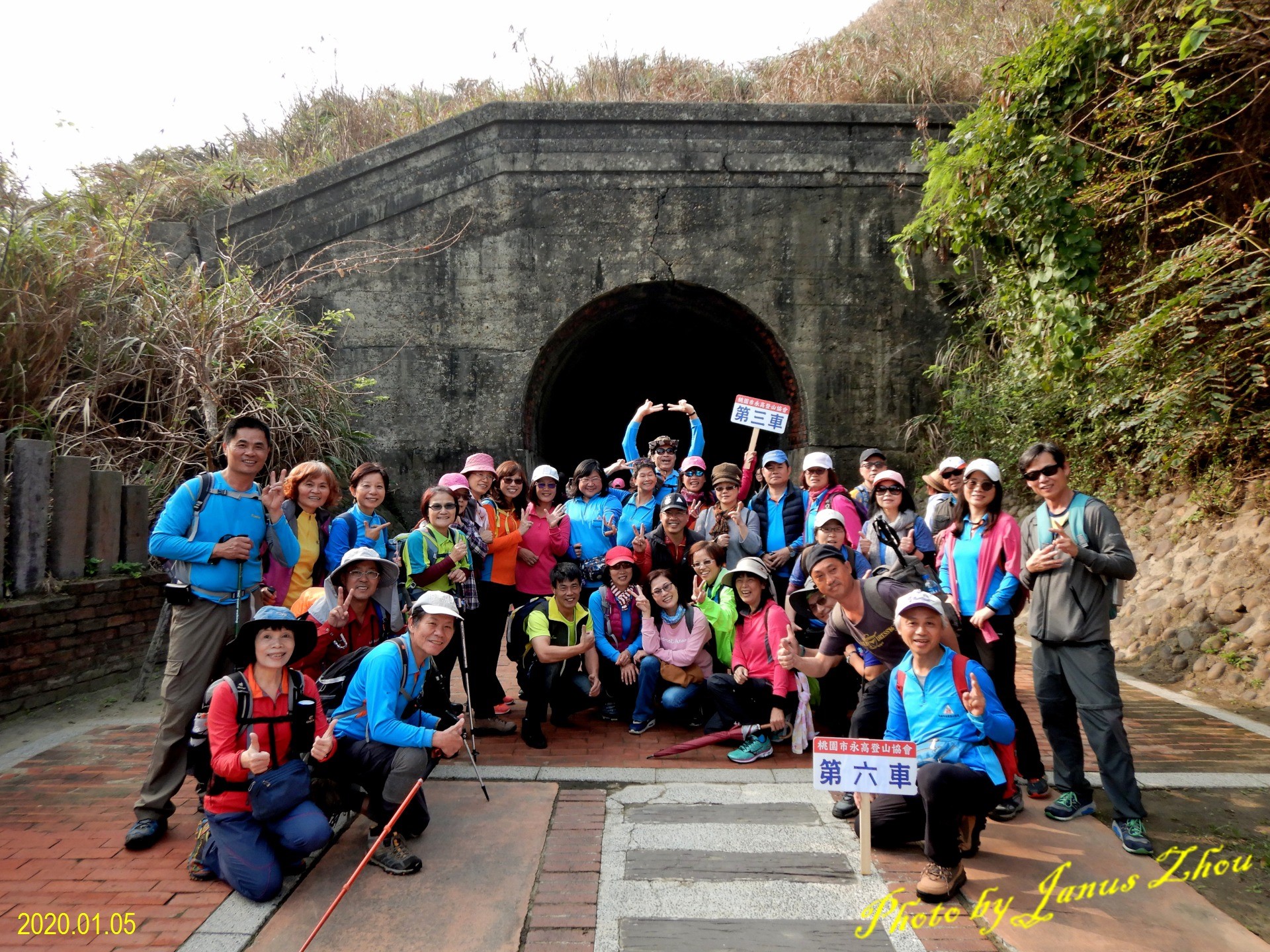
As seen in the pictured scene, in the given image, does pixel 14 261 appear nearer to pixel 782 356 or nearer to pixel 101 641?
pixel 101 641

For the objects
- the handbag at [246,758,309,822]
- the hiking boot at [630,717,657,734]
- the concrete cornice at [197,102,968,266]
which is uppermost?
the concrete cornice at [197,102,968,266]

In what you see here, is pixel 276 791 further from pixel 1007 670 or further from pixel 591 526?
pixel 1007 670

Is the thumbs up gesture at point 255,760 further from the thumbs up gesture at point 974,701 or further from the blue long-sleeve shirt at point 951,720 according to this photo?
the thumbs up gesture at point 974,701

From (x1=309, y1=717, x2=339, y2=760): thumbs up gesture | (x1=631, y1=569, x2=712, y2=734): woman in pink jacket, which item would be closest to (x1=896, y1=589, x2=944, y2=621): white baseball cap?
(x1=631, y1=569, x2=712, y2=734): woman in pink jacket

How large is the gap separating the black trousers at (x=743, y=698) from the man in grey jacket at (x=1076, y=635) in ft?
5.17

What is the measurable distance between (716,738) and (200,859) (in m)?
2.94

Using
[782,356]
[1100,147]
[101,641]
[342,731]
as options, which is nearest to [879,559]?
[342,731]

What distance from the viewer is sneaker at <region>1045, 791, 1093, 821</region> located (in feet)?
13.5

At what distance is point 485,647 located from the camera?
5.77 meters

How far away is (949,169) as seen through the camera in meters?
7.53

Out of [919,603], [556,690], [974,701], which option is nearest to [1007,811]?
[974,701]

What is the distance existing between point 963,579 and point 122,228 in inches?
342

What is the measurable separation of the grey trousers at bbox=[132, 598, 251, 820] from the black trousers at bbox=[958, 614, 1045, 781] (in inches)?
156

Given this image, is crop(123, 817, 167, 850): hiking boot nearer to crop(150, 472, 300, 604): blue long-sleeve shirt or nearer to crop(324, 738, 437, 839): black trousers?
crop(324, 738, 437, 839): black trousers
